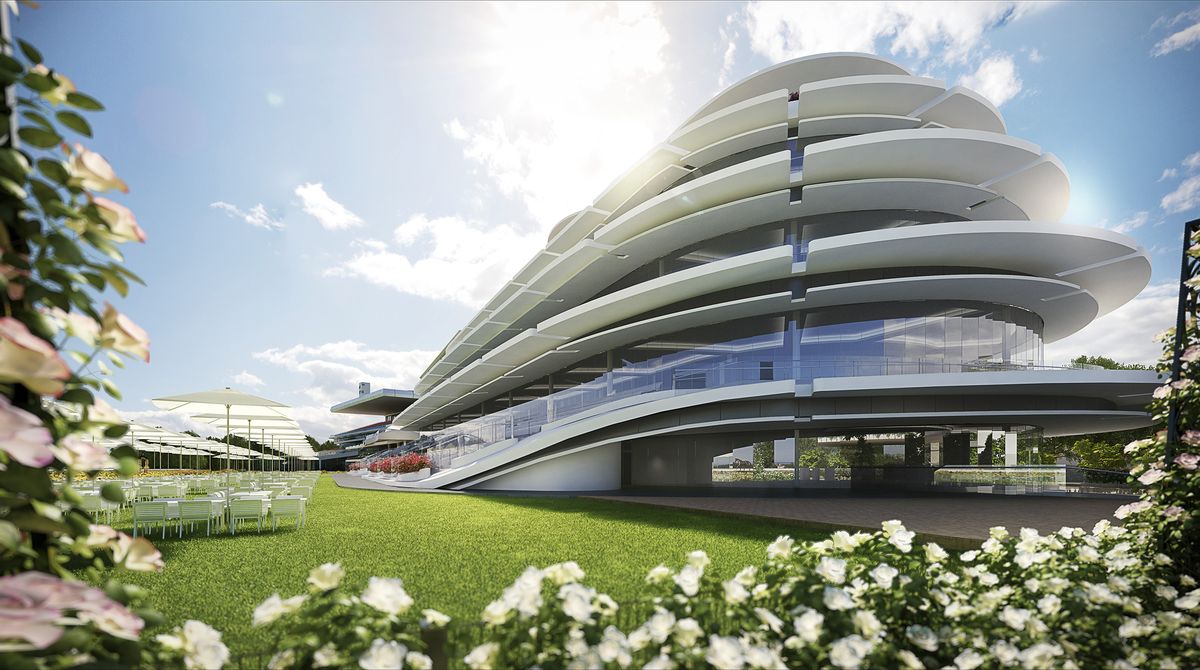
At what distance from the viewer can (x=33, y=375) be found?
1.53m

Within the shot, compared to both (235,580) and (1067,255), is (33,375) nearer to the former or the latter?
(235,580)

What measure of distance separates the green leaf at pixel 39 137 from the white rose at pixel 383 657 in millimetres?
2141

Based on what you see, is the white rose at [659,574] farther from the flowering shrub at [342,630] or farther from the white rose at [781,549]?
the flowering shrub at [342,630]

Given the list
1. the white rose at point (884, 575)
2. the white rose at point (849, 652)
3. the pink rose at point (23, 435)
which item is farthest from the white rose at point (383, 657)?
the white rose at point (884, 575)

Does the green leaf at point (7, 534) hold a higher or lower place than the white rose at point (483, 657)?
higher

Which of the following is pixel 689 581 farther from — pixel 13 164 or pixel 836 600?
pixel 13 164

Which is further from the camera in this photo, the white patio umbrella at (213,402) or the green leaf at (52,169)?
the white patio umbrella at (213,402)

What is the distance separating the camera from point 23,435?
58.1 inches

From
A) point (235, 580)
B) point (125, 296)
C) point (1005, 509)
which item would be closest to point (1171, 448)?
point (125, 296)

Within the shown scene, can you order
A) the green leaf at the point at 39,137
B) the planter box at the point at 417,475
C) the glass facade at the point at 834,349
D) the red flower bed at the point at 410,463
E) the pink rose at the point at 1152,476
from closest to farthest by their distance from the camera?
the green leaf at the point at 39,137 → the pink rose at the point at 1152,476 → the glass facade at the point at 834,349 → the planter box at the point at 417,475 → the red flower bed at the point at 410,463

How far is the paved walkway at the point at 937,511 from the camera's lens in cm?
1245

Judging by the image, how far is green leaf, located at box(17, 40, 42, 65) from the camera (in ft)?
5.63

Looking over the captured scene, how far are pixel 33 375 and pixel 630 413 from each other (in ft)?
68.5

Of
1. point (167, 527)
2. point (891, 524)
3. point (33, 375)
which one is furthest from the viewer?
point (167, 527)
